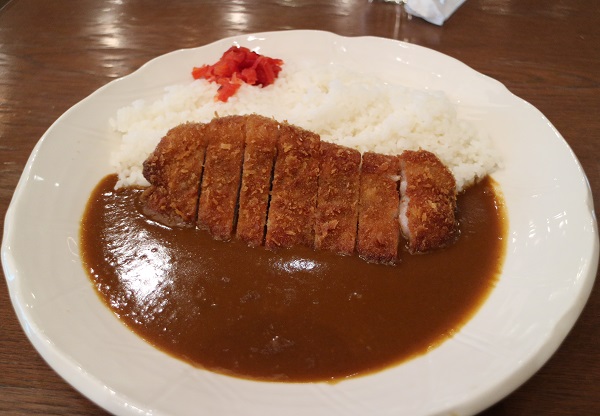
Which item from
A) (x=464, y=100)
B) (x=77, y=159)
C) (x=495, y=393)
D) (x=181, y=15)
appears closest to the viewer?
(x=495, y=393)

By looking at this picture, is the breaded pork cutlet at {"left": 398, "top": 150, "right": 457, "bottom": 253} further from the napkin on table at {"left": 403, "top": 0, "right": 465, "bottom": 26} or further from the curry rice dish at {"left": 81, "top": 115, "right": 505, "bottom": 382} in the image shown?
the napkin on table at {"left": 403, "top": 0, "right": 465, "bottom": 26}

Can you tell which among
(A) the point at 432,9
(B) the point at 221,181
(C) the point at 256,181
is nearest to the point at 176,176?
(B) the point at 221,181

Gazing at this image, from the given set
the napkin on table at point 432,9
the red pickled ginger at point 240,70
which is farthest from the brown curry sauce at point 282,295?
the napkin on table at point 432,9

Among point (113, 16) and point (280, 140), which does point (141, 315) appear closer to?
point (280, 140)

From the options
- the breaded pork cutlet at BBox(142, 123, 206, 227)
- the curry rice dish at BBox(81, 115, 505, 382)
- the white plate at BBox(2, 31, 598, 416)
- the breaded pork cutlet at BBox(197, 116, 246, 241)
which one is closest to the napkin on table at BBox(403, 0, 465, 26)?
the white plate at BBox(2, 31, 598, 416)

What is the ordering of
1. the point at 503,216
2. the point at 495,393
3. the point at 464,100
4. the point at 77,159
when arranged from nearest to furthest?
the point at 495,393 < the point at 503,216 < the point at 77,159 < the point at 464,100

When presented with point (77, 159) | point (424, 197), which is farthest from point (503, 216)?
point (77, 159)

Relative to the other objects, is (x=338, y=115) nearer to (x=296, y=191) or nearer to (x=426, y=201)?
(x=296, y=191)
